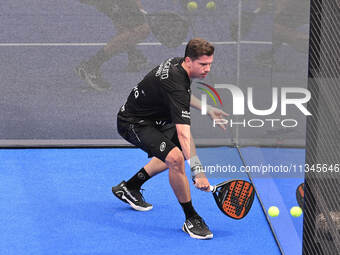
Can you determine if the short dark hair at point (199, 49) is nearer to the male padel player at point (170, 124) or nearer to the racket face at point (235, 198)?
the male padel player at point (170, 124)

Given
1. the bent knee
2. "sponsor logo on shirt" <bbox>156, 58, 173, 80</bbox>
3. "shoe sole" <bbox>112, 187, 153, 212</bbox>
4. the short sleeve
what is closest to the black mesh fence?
the short sleeve

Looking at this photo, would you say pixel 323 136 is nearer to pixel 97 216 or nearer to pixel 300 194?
pixel 300 194

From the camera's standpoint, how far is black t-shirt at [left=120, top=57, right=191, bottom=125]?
159 inches

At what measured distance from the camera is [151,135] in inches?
174

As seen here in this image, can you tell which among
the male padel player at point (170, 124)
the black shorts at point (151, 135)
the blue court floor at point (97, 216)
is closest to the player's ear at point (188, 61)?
the male padel player at point (170, 124)

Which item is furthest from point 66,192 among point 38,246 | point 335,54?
point 335,54

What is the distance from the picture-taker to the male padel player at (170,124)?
13.1ft

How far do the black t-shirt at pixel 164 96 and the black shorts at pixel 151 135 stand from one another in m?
0.05

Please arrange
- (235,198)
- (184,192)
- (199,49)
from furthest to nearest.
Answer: (184,192)
(235,198)
(199,49)

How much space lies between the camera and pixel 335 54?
276cm

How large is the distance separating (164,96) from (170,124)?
469 millimetres

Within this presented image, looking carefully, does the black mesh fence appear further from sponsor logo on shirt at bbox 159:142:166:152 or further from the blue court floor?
sponsor logo on shirt at bbox 159:142:166:152

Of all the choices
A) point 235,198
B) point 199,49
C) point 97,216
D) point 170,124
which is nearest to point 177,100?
point 199,49

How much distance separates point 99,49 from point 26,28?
809mm
